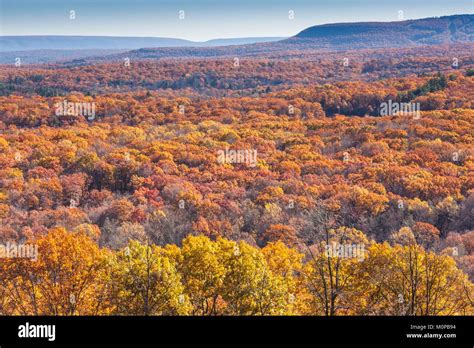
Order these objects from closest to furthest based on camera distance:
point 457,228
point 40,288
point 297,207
A: point 40,288 → point 457,228 → point 297,207

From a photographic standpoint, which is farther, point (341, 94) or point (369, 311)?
point (341, 94)

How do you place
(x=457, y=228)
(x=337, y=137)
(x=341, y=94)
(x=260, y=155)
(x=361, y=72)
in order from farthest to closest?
(x=361, y=72) < (x=341, y=94) < (x=337, y=137) < (x=260, y=155) < (x=457, y=228)

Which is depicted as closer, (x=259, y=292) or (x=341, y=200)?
(x=259, y=292)

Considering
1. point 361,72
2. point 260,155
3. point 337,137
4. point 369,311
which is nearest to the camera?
point 369,311

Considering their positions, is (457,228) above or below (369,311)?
below

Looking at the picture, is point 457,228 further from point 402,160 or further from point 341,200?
point 402,160

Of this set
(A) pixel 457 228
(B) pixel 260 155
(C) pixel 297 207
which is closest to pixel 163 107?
(B) pixel 260 155
